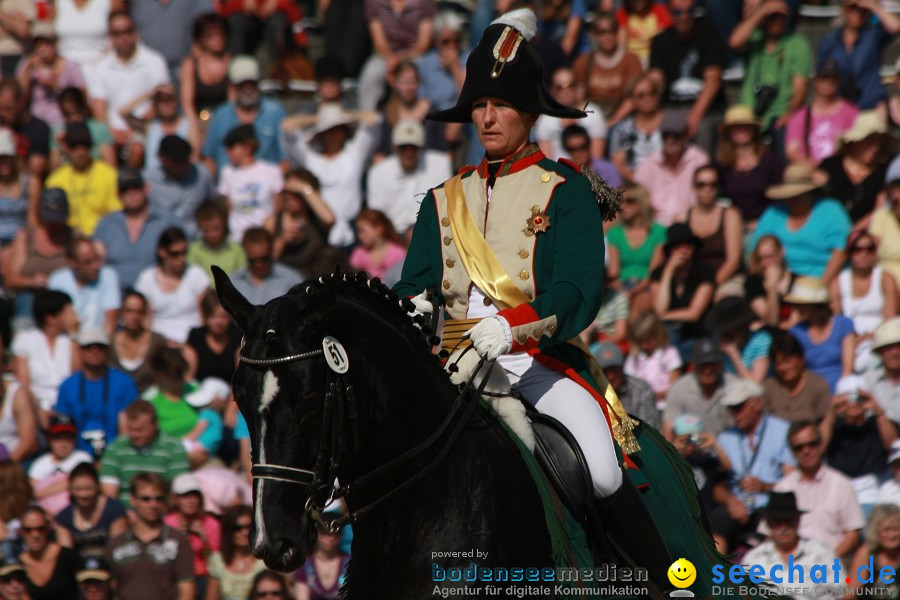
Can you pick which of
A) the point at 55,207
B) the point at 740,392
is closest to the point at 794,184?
the point at 740,392

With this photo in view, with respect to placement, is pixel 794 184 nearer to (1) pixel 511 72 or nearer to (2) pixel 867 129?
(2) pixel 867 129

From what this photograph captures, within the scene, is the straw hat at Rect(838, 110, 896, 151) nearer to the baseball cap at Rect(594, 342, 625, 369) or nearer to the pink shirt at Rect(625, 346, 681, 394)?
the pink shirt at Rect(625, 346, 681, 394)

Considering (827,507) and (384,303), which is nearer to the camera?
(384,303)

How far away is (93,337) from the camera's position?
13.1 metres

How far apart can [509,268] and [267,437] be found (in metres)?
1.57

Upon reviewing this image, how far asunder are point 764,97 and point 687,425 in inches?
183

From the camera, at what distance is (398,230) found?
586 inches

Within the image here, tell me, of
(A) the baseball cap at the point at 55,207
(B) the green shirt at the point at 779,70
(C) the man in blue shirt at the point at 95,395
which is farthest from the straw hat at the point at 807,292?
(A) the baseball cap at the point at 55,207

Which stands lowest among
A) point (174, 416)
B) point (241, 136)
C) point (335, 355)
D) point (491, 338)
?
point (335, 355)

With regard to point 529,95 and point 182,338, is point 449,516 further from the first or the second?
point 182,338

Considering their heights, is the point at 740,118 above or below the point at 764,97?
below

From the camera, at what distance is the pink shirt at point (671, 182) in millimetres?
14453

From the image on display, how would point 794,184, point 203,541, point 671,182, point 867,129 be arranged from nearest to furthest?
point 203,541, point 794,184, point 867,129, point 671,182

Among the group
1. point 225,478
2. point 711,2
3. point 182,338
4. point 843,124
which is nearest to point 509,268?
point 225,478
